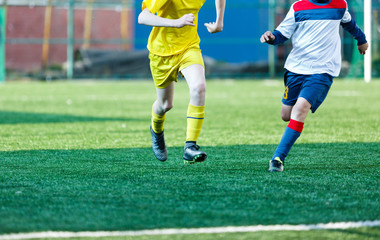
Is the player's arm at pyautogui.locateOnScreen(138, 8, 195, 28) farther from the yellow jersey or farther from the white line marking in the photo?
the white line marking

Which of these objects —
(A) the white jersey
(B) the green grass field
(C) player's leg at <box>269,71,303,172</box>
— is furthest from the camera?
(A) the white jersey

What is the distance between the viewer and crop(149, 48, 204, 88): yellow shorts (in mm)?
5391

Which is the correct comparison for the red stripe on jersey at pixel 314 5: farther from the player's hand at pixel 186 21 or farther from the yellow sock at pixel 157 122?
the yellow sock at pixel 157 122

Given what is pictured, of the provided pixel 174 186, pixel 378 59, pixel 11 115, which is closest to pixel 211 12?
pixel 378 59

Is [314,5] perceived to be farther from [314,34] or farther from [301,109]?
[301,109]

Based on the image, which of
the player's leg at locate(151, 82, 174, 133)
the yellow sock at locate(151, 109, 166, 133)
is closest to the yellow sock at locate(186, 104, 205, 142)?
the player's leg at locate(151, 82, 174, 133)

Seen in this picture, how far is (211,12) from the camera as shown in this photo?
27656 millimetres

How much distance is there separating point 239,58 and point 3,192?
24.0 metres

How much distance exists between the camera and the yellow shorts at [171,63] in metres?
5.39

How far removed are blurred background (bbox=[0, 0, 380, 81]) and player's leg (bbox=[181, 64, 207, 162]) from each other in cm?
2199

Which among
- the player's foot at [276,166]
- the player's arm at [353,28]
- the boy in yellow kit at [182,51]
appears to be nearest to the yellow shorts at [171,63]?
the boy in yellow kit at [182,51]

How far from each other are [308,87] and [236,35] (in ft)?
74.3

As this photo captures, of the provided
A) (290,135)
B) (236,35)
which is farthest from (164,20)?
(236,35)

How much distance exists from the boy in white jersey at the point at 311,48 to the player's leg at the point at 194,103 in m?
0.58
